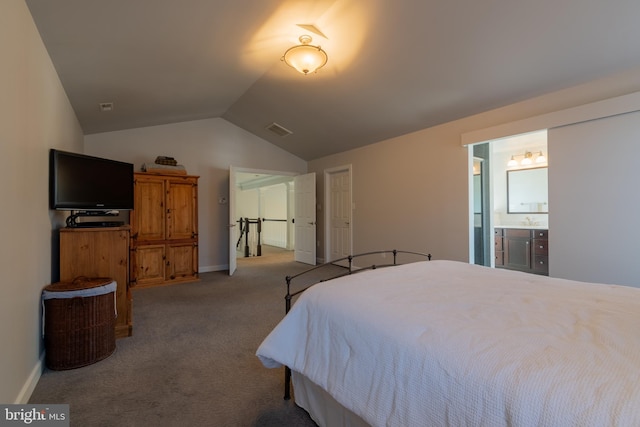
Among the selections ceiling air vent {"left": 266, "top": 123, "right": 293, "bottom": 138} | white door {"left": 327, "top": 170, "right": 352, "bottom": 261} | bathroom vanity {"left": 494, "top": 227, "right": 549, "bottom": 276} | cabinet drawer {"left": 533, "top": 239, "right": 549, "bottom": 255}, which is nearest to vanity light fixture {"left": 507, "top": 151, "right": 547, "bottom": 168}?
bathroom vanity {"left": 494, "top": 227, "right": 549, "bottom": 276}

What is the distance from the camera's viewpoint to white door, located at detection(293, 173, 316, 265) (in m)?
6.25

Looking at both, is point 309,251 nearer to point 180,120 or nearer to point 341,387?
point 180,120

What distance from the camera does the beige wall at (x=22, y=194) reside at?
59.5 inches

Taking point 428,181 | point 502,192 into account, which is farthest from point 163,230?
point 502,192

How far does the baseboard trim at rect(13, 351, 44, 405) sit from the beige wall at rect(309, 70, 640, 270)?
4133mm

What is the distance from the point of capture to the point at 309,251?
6.34 meters

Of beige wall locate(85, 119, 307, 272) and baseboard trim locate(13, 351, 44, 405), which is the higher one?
beige wall locate(85, 119, 307, 272)

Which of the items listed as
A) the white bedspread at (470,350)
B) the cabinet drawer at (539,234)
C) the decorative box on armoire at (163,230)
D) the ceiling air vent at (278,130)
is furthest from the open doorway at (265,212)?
the white bedspread at (470,350)

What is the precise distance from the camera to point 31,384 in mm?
1861

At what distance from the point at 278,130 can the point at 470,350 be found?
5275 mm

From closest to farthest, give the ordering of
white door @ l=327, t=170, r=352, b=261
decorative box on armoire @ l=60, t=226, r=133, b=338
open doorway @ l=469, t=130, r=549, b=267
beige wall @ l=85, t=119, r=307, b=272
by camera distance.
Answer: decorative box on armoire @ l=60, t=226, r=133, b=338 < open doorway @ l=469, t=130, r=549, b=267 < beige wall @ l=85, t=119, r=307, b=272 < white door @ l=327, t=170, r=352, b=261

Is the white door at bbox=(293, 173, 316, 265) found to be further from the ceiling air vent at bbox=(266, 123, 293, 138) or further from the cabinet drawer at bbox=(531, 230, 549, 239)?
the cabinet drawer at bbox=(531, 230, 549, 239)

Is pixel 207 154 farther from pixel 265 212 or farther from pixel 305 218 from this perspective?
pixel 265 212

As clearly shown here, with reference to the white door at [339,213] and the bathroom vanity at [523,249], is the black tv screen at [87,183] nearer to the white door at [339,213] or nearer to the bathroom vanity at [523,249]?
the white door at [339,213]
